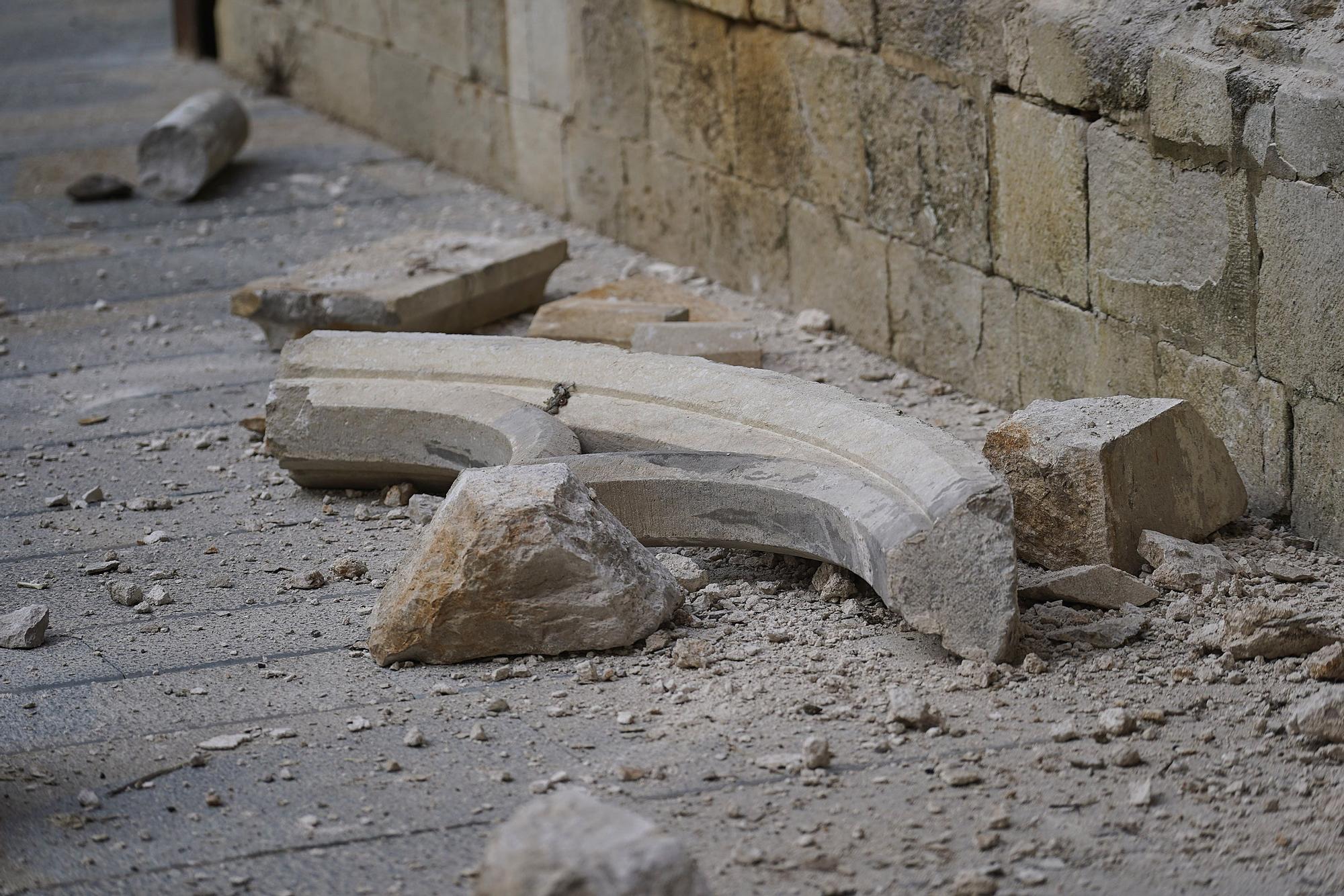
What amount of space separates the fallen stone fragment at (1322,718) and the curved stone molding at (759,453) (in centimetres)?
62

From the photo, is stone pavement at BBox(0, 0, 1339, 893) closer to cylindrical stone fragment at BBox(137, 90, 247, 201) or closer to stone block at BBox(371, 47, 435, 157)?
cylindrical stone fragment at BBox(137, 90, 247, 201)

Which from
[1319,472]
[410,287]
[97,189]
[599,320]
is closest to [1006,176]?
[1319,472]

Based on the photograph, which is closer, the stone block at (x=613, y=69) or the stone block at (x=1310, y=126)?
the stone block at (x=1310, y=126)

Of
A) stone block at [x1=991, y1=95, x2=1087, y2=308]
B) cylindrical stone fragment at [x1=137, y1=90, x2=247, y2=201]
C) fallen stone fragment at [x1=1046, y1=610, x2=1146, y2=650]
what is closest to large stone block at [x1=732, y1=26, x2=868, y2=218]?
stone block at [x1=991, y1=95, x2=1087, y2=308]

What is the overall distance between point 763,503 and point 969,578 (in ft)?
2.07

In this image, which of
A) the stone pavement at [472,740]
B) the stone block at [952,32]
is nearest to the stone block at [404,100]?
the stone block at [952,32]

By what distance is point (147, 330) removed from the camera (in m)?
6.64

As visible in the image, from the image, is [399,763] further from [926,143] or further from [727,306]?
[727,306]

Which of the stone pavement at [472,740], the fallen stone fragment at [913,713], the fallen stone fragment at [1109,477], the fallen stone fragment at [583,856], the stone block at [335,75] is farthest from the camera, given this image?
the stone block at [335,75]

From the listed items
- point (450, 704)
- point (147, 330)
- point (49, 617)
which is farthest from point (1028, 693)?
point (147, 330)

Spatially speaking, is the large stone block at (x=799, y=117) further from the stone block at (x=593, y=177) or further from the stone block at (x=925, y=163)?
the stone block at (x=593, y=177)

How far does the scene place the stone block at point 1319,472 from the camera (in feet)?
13.2

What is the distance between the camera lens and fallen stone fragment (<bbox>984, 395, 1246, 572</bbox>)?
155 inches

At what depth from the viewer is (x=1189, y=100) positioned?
14.0ft
